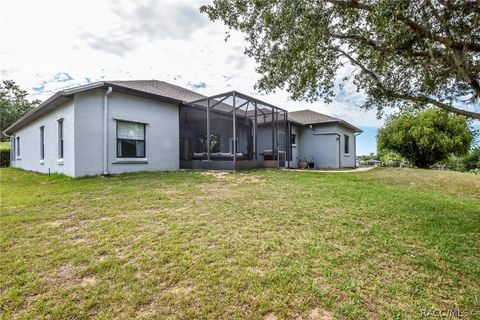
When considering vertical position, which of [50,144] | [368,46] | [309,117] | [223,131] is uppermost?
[309,117]

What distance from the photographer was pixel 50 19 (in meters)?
7.74

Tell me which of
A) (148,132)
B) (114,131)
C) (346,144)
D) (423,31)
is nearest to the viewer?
(423,31)

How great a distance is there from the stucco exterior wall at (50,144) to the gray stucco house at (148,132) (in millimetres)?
35

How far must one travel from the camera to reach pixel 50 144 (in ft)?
36.5

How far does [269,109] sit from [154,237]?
10647 mm

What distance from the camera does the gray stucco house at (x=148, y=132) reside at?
8.92 meters

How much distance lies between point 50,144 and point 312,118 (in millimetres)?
15130

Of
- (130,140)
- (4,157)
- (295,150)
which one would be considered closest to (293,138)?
(295,150)

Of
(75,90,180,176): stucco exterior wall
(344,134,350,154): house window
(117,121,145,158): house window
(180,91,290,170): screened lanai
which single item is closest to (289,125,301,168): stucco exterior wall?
(180,91,290,170): screened lanai

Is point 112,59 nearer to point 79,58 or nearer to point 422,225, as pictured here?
point 79,58

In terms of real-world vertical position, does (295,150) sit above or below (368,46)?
below

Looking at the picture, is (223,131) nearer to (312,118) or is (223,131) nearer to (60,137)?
(60,137)

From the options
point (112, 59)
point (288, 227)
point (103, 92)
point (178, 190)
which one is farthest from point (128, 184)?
point (112, 59)

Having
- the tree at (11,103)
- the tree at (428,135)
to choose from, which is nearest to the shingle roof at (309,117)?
the tree at (428,135)
